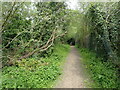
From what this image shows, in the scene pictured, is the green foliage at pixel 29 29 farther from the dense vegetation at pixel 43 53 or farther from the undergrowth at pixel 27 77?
the undergrowth at pixel 27 77

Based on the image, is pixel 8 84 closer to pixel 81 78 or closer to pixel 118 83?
pixel 81 78

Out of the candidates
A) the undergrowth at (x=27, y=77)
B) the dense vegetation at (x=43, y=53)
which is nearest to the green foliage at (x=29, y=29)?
the dense vegetation at (x=43, y=53)

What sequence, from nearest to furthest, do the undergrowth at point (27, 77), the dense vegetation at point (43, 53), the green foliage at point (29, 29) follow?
the undergrowth at point (27, 77), the dense vegetation at point (43, 53), the green foliage at point (29, 29)

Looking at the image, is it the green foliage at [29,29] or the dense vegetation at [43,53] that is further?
the green foliage at [29,29]

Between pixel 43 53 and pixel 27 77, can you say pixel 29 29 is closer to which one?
pixel 43 53

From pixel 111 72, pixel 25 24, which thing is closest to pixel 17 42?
pixel 25 24

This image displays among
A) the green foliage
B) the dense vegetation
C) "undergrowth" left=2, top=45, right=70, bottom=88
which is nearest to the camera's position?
"undergrowth" left=2, top=45, right=70, bottom=88

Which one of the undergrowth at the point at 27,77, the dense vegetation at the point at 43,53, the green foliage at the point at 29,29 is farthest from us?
the green foliage at the point at 29,29

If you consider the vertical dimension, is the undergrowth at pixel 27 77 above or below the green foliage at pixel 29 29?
below

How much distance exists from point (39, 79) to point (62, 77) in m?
0.97

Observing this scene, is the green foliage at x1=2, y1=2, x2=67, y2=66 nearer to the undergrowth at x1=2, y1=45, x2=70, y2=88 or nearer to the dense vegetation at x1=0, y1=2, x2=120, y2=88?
the dense vegetation at x1=0, y1=2, x2=120, y2=88

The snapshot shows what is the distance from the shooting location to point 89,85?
3.44m

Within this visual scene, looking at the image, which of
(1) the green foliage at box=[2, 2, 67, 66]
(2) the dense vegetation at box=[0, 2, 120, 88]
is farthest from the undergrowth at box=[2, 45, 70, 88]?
(1) the green foliage at box=[2, 2, 67, 66]

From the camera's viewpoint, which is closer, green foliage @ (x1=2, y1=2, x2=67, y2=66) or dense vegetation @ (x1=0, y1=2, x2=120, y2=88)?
dense vegetation @ (x1=0, y1=2, x2=120, y2=88)
